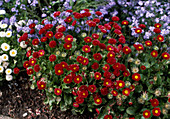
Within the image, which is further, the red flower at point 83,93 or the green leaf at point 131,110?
the green leaf at point 131,110

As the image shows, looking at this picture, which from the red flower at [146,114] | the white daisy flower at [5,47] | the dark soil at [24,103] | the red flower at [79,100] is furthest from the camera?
the white daisy flower at [5,47]

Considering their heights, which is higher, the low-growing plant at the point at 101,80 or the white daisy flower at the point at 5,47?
the white daisy flower at the point at 5,47

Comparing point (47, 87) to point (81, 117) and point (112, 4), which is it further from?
point (112, 4)

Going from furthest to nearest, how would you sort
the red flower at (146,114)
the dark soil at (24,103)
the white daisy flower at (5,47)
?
1. the white daisy flower at (5,47)
2. the dark soil at (24,103)
3. the red flower at (146,114)

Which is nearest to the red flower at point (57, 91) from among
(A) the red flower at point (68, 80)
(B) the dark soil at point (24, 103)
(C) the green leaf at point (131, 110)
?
(A) the red flower at point (68, 80)

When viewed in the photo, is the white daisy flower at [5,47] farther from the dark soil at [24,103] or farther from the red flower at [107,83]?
the red flower at [107,83]

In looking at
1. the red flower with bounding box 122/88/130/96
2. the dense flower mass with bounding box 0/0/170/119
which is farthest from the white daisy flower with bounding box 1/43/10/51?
the red flower with bounding box 122/88/130/96

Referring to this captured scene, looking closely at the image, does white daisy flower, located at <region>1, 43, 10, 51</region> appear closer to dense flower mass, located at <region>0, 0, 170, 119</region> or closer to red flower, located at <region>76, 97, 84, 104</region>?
dense flower mass, located at <region>0, 0, 170, 119</region>

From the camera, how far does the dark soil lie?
3004mm

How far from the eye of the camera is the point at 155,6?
432 cm

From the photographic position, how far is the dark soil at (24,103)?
3.00 metres

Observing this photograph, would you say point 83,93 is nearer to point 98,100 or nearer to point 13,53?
point 98,100

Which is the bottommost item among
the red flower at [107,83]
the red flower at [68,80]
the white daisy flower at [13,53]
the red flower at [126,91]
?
the red flower at [126,91]

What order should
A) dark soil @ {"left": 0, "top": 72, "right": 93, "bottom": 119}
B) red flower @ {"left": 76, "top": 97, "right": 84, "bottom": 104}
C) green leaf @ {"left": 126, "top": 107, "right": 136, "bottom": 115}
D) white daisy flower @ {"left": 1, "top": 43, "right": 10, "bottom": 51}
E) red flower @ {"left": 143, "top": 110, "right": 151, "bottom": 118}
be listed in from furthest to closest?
white daisy flower @ {"left": 1, "top": 43, "right": 10, "bottom": 51}
dark soil @ {"left": 0, "top": 72, "right": 93, "bottom": 119}
green leaf @ {"left": 126, "top": 107, "right": 136, "bottom": 115}
red flower @ {"left": 76, "top": 97, "right": 84, "bottom": 104}
red flower @ {"left": 143, "top": 110, "right": 151, "bottom": 118}
